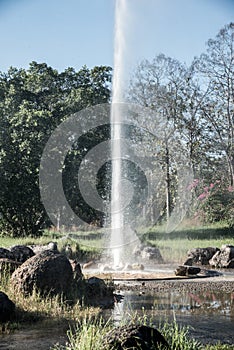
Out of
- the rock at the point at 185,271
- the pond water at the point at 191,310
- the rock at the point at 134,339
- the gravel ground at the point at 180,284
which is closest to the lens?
the rock at the point at 134,339

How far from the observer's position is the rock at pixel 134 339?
4648mm

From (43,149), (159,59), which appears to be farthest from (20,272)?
(159,59)

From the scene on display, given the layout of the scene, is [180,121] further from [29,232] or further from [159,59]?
[29,232]

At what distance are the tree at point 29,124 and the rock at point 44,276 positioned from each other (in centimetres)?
1707

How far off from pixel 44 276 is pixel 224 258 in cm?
823

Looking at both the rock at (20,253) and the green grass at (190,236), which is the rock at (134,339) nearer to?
the rock at (20,253)

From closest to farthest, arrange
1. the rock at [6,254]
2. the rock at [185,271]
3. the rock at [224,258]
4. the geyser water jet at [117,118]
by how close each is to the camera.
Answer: the rock at [6,254], the rock at [185,271], the rock at [224,258], the geyser water jet at [117,118]

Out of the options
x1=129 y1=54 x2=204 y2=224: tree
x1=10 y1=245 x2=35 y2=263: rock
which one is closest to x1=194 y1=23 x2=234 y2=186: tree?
x1=129 y1=54 x2=204 y2=224: tree

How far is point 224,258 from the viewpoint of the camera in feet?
51.2

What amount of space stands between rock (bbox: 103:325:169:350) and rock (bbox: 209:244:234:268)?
1086 centimetres

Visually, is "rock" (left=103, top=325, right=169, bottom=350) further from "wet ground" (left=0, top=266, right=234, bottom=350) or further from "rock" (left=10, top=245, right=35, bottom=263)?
"rock" (left=10, top=245, right=35, bottom=263)

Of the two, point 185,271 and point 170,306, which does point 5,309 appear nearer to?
point 170,306

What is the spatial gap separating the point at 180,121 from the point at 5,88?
883 centimetres

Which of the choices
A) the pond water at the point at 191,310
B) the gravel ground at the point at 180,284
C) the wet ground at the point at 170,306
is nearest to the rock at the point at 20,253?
the wet ground at the point at 170,306
